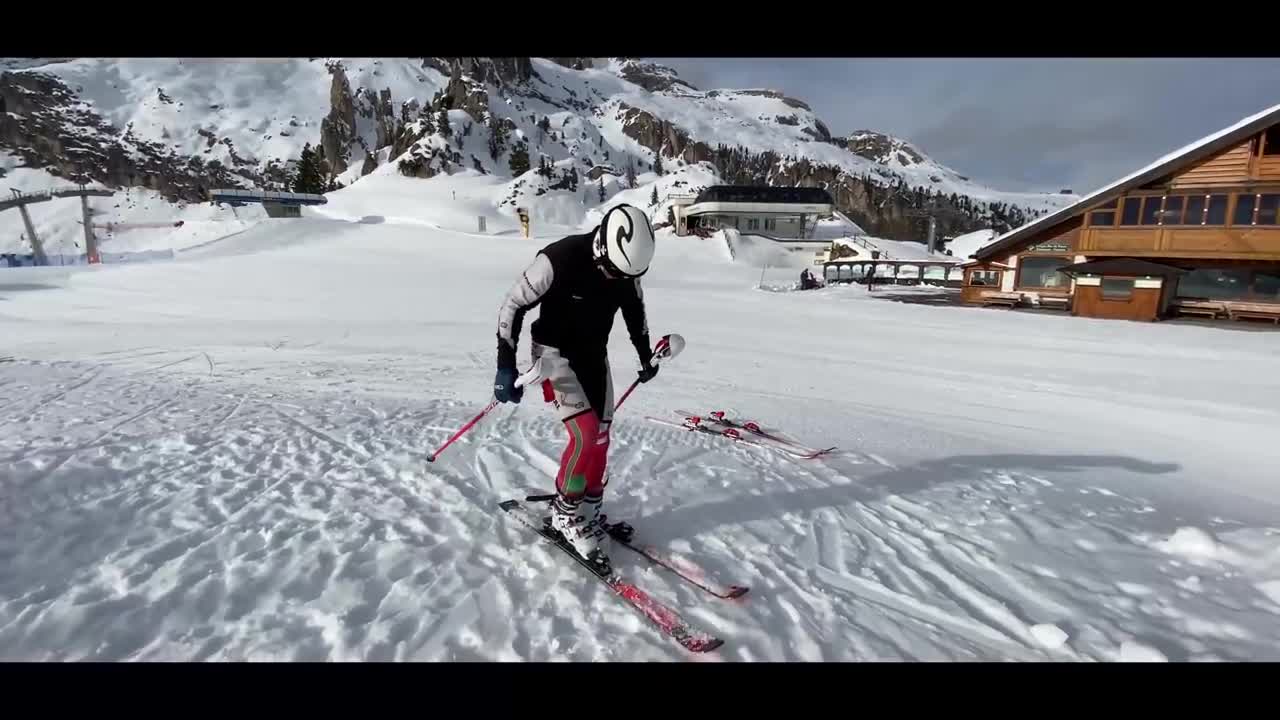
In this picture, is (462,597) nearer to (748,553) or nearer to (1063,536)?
(748,553)

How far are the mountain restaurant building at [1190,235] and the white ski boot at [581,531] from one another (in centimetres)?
2627

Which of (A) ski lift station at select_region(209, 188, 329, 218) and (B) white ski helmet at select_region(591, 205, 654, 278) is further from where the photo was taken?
(A) ski lift station at select_region(209, 188, 329, 218)

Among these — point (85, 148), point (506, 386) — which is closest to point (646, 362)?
point (506, 386)

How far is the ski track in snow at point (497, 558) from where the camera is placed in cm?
303


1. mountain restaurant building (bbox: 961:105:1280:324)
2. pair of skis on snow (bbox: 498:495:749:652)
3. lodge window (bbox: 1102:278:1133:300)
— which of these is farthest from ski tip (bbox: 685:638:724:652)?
lodge window (bbox: 1102:278:1133:300)

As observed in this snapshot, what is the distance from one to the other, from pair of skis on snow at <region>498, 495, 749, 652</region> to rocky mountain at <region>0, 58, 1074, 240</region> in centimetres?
8608

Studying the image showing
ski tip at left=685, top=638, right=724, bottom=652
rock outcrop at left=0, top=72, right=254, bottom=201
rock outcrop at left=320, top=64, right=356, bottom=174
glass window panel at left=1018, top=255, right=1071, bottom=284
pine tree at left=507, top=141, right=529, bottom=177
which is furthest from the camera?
rock outcrop at left=320, top=64, right=356, bottom=174

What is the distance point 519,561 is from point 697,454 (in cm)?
289

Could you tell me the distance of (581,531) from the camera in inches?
149

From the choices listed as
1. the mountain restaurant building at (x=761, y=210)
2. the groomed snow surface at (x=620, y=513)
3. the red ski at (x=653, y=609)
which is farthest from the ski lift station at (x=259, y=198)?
the red ski at (x=653, y=609)

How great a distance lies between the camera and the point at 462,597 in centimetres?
333

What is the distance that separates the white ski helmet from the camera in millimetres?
3547

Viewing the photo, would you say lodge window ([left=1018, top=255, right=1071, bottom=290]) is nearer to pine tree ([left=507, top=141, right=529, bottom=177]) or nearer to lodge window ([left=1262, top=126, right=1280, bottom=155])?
lodge window ([left=1262, top=126, right=1280, bottom=155])

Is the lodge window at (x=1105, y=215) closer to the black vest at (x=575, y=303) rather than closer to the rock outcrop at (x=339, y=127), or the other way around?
the black vest at (x=575, y=303)
